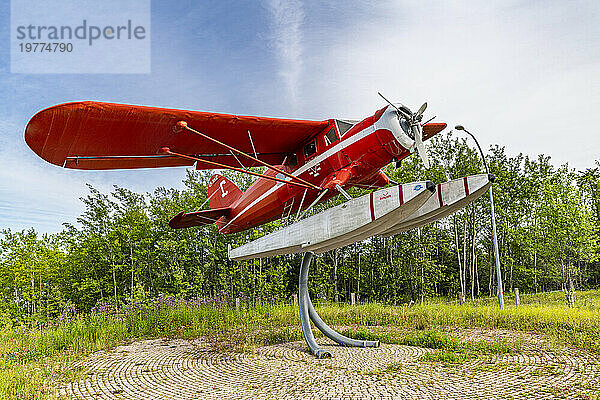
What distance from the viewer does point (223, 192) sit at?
36.5 ft

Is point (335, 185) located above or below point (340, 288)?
above

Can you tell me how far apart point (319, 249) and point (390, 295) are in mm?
15650

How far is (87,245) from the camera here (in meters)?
18.5

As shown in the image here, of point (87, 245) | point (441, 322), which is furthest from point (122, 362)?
point (87, 245)

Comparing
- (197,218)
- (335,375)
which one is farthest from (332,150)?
(197,218)

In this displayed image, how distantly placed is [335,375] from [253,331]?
4294 millimetres

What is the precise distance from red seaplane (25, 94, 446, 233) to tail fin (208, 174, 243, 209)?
1.63m

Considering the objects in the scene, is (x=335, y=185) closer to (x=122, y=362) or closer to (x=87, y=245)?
(x=122, y=362)

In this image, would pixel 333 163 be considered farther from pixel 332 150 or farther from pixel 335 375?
pixel 335 375

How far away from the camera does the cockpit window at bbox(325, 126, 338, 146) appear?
25.0 ft

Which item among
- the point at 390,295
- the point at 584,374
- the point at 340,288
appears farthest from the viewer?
the point at 340,288

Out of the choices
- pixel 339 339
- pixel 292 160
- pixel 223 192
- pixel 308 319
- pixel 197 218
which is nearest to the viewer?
pixel 292 160

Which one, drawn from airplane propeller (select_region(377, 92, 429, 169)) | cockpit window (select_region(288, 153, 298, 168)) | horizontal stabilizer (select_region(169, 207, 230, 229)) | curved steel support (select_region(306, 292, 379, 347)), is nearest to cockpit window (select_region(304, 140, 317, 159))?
cockpit window (select_region(288, 153, 298, 168))

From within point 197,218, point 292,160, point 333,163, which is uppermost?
point 292,160
